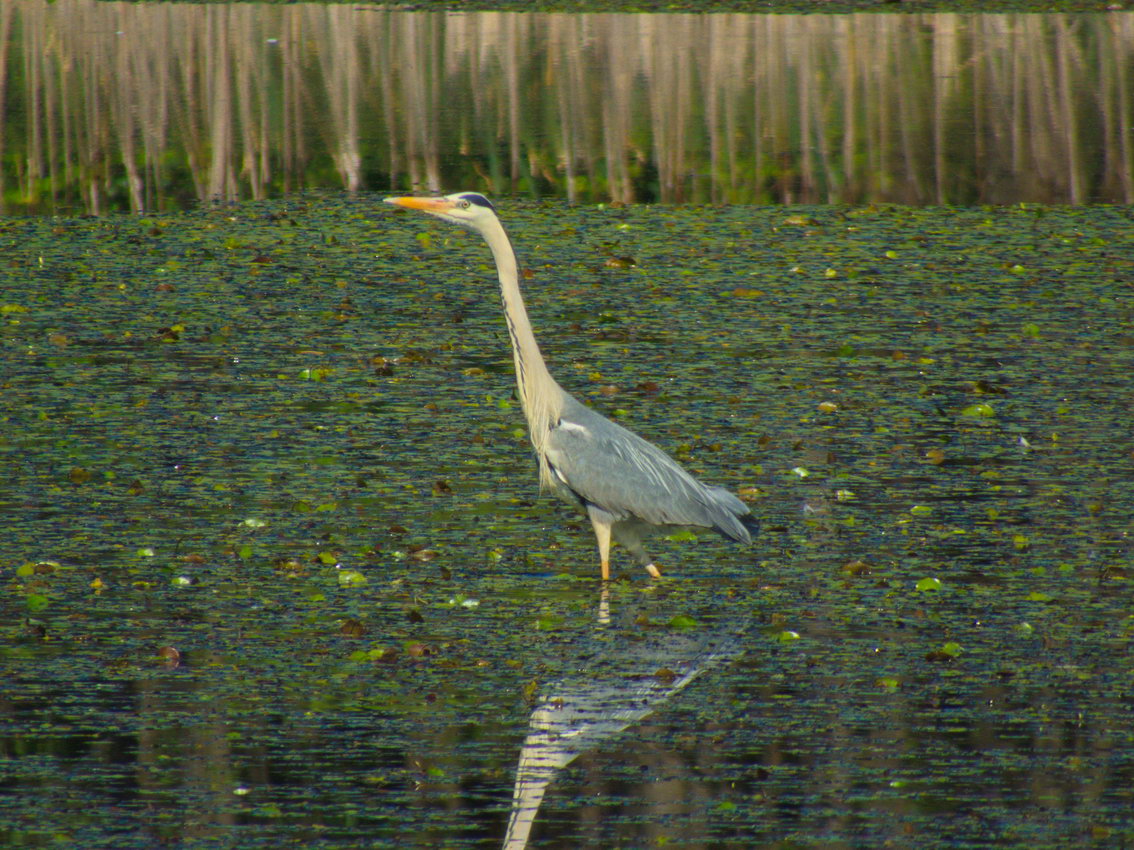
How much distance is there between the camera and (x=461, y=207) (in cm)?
655

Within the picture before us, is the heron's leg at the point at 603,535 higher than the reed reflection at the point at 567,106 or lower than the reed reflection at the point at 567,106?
lower

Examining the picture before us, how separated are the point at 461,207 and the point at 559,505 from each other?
1.48 meters

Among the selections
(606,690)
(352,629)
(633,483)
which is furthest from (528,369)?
(606,690)

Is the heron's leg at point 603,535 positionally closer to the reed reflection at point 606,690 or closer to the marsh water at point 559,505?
the marsh water at point 559,505

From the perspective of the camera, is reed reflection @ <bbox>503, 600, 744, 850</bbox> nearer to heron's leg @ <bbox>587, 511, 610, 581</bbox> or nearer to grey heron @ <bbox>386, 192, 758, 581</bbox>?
heron's leg @ <bbox>587, 511, 610, 581</bbox>

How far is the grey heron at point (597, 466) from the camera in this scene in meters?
6.20

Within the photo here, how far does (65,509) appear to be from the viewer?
6.86m

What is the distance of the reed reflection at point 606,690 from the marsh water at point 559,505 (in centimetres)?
2

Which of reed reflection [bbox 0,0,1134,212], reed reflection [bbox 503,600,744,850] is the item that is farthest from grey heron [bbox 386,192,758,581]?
reed reflection [bbox 0,0,1134,212]

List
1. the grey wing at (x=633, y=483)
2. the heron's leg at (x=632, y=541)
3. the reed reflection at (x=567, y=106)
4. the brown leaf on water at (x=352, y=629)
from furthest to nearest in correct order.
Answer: the reed reflection at (x=567, y=106) < the heron's leg at (x=632, y=541) < the grey wing at (x=633, y=483) < the brown leaf on water at (x=352, y=629)

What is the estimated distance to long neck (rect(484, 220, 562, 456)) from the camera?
645cm

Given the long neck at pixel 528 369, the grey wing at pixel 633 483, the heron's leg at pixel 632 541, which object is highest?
the long neck at pixel 528 369

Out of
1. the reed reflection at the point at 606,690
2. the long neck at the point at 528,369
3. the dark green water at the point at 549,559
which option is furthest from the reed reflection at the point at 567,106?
the reed reflection at the point at 606,690

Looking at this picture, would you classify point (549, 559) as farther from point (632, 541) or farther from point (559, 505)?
point (559, 505)
